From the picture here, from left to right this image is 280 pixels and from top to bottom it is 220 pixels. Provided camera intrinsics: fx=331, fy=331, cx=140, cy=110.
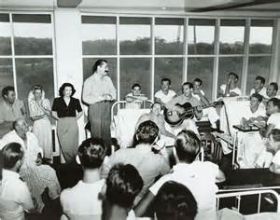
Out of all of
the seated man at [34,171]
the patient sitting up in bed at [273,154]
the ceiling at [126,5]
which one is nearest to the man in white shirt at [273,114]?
the patient sitting up in bed at [273,154]

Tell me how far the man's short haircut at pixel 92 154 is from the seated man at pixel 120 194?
12.4 inches

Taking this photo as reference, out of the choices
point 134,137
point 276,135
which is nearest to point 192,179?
point 276,135

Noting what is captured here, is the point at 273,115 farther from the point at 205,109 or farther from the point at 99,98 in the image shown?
the point at 99,98

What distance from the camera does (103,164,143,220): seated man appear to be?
1.65 metres

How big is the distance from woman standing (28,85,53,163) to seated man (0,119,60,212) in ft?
3.33

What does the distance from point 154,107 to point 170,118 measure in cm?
71

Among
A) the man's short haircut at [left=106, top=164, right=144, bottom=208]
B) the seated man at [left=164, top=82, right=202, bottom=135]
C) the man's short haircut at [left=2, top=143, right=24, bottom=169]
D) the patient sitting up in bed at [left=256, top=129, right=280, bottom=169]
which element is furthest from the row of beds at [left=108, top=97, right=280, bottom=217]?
the man's short haircut at [left=106, top=164, right=144, bottom=208]

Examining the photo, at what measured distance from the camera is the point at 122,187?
5.44 feet

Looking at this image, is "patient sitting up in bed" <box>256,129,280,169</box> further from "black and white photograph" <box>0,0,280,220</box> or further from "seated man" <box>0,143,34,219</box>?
"seated man" <box>0,143,34,219</box>

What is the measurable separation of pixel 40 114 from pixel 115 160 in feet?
8.58

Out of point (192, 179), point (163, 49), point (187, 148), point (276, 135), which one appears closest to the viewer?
point (192, 179)

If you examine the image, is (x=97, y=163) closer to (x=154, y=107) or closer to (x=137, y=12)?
(x=154, y=107)

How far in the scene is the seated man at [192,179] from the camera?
1938 mm

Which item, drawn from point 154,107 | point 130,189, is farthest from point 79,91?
point 130,189
